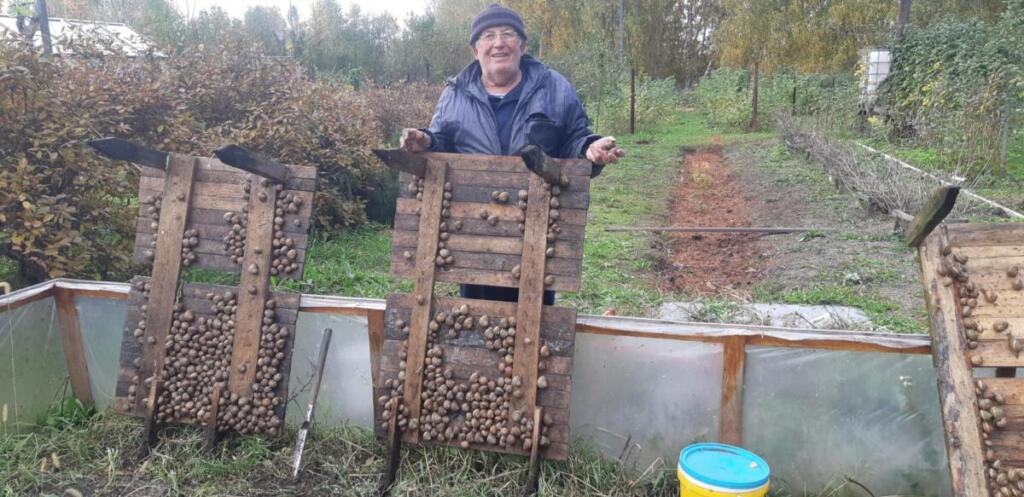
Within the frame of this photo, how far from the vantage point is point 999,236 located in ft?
8.25

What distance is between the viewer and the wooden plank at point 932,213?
219cm

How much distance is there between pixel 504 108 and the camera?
10.3 feet

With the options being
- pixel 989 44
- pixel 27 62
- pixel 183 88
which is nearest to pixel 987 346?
pixel 27 62

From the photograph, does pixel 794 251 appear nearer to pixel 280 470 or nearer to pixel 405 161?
pixel 405 161

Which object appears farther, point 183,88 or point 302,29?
point 302,29

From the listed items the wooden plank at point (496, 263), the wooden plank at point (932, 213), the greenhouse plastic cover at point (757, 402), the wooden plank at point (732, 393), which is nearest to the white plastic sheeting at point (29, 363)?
the greenhouse plastic cover at point (757, 402)

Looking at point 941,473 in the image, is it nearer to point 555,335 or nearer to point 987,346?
point 987,346

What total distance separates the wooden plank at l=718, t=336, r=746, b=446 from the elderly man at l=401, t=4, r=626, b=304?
744mm

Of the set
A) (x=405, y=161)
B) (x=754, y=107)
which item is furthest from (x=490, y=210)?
(x=754, y=107)

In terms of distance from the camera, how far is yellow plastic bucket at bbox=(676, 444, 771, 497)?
8.04 ft

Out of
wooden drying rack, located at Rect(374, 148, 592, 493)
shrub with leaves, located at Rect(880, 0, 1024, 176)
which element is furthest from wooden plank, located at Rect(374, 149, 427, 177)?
shrub with leaves, located at Rect(880, 0, 1024, 176)

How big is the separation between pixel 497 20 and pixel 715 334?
5.00 feet

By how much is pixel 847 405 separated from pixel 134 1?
21.3 m

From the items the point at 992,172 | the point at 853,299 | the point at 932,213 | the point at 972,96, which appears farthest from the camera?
the point at 992,172
